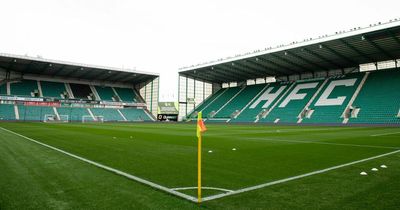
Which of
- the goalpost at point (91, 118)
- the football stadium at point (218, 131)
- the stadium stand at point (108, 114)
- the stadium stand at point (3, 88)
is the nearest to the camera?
the football stadium at point (218, 131)

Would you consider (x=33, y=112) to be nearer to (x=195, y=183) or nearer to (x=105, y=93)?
(x=105, y=93)

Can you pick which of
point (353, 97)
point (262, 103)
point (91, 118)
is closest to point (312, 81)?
point (262, 103)

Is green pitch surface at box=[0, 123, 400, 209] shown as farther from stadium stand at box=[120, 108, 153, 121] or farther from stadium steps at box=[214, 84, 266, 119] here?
stadium stand at box=[120, 108, 153, 121]

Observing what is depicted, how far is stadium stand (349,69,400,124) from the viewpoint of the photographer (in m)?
38.8

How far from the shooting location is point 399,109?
3841 centimetres

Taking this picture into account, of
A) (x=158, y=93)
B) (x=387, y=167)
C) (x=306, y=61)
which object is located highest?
(x=306, y=61)

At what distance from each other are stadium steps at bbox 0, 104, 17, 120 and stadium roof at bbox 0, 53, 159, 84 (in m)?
8.30

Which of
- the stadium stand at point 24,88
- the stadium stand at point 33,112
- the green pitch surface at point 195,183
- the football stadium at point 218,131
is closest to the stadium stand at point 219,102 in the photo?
the football stadium at point 218,131

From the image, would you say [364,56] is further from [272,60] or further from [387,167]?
[387,167]

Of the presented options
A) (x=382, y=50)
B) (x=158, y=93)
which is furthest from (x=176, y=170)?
(x=158, y=93)

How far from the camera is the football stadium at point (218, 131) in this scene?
16.3ft

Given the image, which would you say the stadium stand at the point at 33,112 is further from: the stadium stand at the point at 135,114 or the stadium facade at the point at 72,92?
the stadium stand at the point at 135,114

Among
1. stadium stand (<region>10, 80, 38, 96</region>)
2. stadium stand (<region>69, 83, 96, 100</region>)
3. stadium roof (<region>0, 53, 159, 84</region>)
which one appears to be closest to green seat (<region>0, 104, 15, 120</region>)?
stadium stand (<region>10, 80, 38, 96</region>)

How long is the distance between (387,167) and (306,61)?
46.3m
